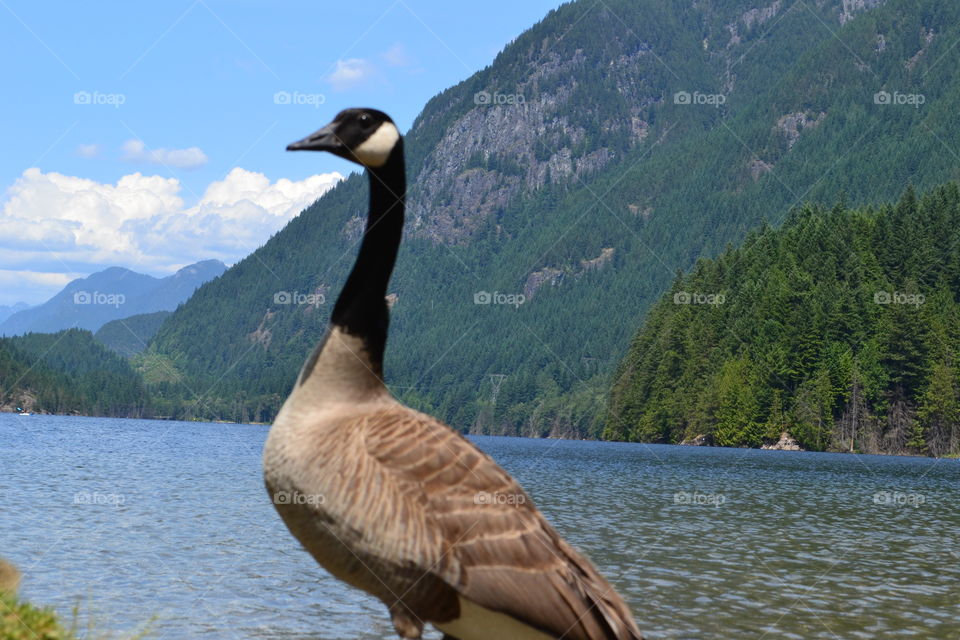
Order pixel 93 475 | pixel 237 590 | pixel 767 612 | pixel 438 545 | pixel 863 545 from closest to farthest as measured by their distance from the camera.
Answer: pixel 438 545 → pixel 767 612 → pixel 237 590 → pixel 863 545 → pixel 93 475

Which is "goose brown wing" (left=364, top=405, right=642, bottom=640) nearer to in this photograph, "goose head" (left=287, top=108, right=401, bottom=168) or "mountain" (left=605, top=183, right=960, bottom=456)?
"goose head" (left=287, top=108, right=401, bottom=168)

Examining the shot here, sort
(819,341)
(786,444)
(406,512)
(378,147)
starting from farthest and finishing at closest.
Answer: (819,341) → (786,444) → (378,147) → (406,512)

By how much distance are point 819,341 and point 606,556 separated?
11420 cm

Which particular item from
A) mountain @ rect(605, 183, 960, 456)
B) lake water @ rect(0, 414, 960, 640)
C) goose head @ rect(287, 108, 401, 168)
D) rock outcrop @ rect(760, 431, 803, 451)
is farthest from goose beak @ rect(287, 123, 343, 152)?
rock outcrop @ rect(760, 431, 803, 451)

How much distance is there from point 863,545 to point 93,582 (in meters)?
27.3

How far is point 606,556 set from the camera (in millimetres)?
31078

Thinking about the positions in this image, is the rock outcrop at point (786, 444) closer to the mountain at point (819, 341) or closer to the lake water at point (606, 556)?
the mountain at point (819, 341)

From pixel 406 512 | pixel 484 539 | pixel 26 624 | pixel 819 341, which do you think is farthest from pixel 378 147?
pixel 819 341

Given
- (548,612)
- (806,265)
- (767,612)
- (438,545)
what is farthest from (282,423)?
(806,265)

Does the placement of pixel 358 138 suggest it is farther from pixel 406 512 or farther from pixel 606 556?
pixel 606 556

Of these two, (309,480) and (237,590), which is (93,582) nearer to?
(237,590)

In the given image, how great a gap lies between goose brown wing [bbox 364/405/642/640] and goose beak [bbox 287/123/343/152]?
210cm

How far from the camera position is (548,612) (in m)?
Result: 6.85

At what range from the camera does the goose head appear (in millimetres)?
7402
